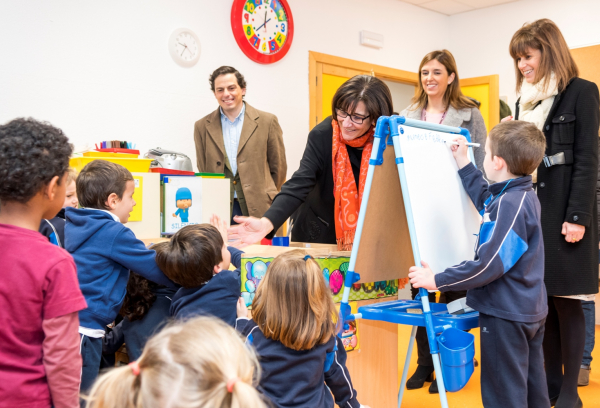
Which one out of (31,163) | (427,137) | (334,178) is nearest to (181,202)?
(334,178)

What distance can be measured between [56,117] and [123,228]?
2.05 metres

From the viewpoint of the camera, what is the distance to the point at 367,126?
208 cm

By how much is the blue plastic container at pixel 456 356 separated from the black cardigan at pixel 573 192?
76 cm

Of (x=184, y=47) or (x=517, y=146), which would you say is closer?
(x=517, y=146)

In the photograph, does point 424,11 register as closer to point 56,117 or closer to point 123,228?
point 56,117

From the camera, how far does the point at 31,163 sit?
1.20 m

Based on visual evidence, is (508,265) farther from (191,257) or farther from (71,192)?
(71,192)

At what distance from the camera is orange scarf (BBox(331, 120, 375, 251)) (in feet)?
6.89

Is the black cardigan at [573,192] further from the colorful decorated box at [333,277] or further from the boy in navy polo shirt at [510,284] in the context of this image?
the colorful decorated box at [333,277]

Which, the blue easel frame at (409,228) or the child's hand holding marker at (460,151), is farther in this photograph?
the child's hand holding marker at (460,151)

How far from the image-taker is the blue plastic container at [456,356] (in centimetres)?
168

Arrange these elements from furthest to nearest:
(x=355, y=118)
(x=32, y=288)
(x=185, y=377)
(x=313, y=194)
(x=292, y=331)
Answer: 1. (x=313, y=194)
2. (x=355, y=118)
3. (x=292, y=331)
4. (x=32, y=288)
5. (x=185, y=377)

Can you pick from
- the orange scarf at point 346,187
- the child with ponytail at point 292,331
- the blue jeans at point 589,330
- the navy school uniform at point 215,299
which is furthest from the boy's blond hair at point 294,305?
the blue jeans at point 589,330

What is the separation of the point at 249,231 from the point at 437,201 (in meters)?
0.71
